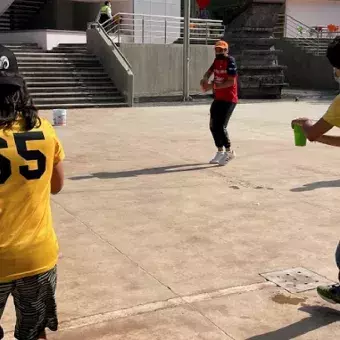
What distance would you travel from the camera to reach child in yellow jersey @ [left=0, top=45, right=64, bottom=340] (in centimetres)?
222

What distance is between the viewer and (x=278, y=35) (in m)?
31.4

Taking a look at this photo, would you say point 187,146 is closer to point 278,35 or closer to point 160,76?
point 160,76

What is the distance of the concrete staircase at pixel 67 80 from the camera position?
1644 centimetres

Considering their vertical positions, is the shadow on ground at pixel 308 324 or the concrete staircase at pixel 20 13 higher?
the concrete staircase at pixel 20 13

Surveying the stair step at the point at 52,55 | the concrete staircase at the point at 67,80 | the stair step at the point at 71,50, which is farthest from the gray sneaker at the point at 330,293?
the stair step at the point at 71,50

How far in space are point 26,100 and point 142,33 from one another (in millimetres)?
19301

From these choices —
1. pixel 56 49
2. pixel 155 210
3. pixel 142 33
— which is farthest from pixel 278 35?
pixel 155 210

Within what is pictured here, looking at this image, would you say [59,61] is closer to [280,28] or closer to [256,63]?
[256,63]

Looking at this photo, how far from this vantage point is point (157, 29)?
929 inches

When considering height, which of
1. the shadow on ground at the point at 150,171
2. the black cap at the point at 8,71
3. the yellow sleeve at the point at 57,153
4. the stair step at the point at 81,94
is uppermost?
the black cap at the point at 8,71

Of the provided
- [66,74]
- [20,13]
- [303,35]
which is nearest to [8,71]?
[66,74]

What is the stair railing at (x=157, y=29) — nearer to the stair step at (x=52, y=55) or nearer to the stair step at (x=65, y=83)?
the stair step at (x=52, y=55)

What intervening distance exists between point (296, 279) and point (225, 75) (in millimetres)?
4357

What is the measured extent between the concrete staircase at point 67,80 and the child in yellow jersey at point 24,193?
13.8 m
